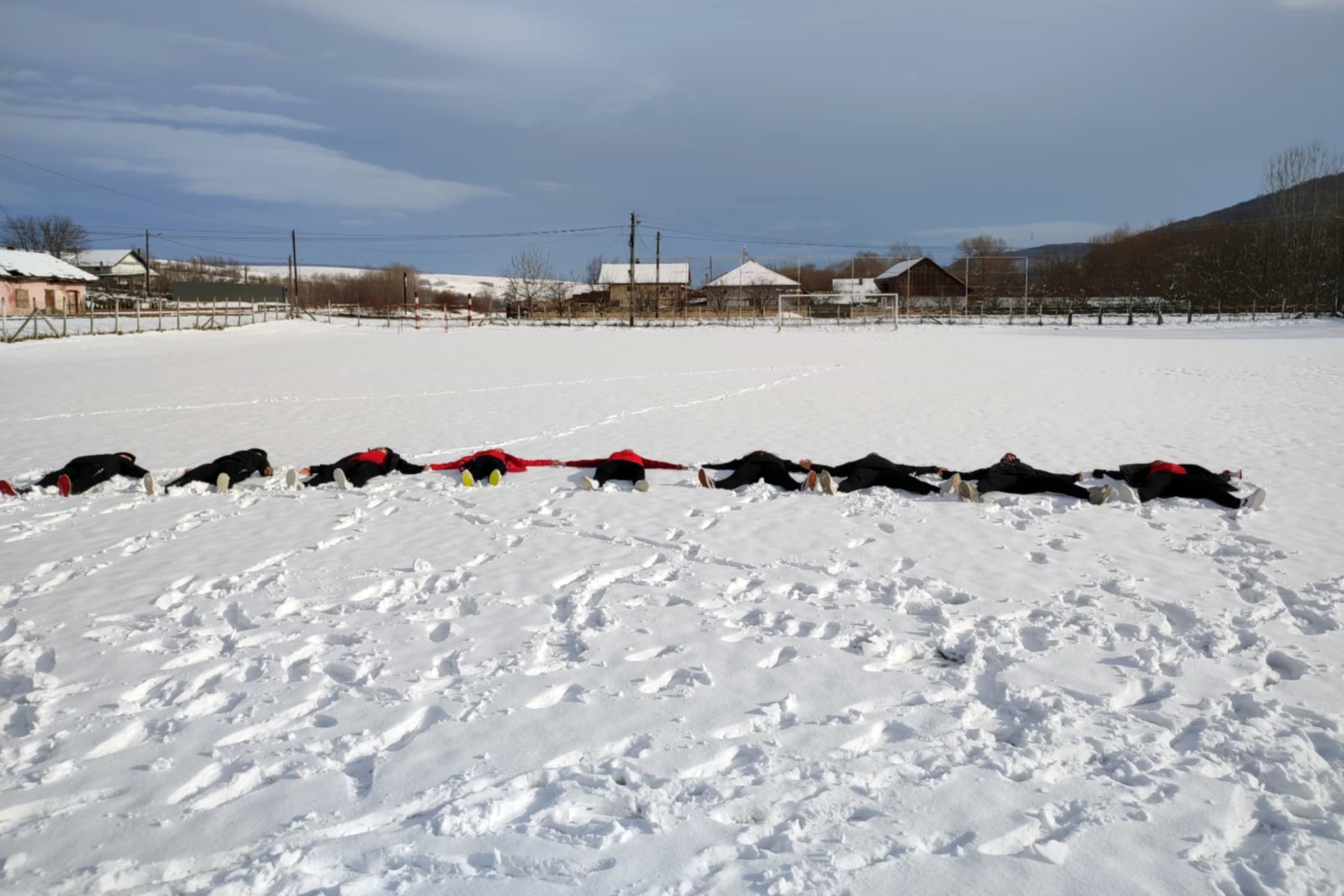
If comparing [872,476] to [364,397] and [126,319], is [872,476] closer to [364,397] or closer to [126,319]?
[364,397]

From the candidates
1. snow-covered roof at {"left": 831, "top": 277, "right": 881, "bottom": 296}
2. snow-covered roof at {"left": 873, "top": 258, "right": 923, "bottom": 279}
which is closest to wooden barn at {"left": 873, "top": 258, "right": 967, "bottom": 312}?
snow-covered roof at {"left": 873, "top": 258, "right": 923, "bottom": 279}

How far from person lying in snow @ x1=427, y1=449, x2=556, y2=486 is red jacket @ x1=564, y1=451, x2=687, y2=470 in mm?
284

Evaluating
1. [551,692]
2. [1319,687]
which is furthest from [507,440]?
[1319,687]

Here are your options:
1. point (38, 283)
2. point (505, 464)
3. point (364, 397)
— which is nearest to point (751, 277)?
point (38, 283)

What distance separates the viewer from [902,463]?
27.4 ft

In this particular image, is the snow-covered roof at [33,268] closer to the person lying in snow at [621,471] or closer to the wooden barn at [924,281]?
the person lying in snow at [621,471]

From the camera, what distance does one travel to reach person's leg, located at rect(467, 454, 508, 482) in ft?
25.2

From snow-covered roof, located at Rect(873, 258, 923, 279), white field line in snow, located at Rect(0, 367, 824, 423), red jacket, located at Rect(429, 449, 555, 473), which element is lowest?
red jacket, located at Rect(429, 449, 555, 473)

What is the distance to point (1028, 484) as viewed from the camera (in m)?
6.87

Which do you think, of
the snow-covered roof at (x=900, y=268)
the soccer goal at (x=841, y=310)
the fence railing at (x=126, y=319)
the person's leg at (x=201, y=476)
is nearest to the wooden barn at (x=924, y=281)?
the snow-covered roof at (x=900, y=268)

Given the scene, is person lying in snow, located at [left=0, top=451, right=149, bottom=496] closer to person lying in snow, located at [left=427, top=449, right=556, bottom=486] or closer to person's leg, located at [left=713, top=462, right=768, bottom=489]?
person lying in snow, located at [left=427, top=449, right=556, bottom=486]

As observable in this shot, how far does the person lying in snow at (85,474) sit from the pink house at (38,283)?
2000 inches

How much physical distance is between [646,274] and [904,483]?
77598 millimetres

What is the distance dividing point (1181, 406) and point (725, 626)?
10940 millimetres
